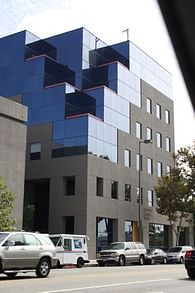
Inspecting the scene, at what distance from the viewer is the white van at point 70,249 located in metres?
29.5

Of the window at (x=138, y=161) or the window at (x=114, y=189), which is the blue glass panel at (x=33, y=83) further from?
the window at (x=138, y=161)

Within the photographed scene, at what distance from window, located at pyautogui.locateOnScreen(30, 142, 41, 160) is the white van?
17.6 meters

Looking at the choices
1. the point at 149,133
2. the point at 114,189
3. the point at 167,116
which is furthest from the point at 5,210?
the point at 167,116

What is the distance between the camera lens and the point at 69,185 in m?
46.5

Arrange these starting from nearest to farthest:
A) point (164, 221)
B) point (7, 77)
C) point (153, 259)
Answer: point (153, 259)
point (7, 77)
point (164, 221)

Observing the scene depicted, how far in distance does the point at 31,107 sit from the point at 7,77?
198 inches

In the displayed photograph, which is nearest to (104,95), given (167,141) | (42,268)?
(167,141)

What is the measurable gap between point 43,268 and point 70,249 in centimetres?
1220

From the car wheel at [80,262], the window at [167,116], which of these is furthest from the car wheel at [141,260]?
the window at [167,116]

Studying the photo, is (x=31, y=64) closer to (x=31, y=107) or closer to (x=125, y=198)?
(x=31, y=107)

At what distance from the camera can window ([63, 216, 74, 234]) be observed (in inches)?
1793

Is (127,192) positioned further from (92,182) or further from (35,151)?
(35,151)

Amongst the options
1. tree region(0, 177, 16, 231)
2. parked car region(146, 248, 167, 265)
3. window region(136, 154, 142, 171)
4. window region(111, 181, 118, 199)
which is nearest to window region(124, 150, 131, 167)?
window region(136, 154, 142, 171)

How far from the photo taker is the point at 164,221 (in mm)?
56812
